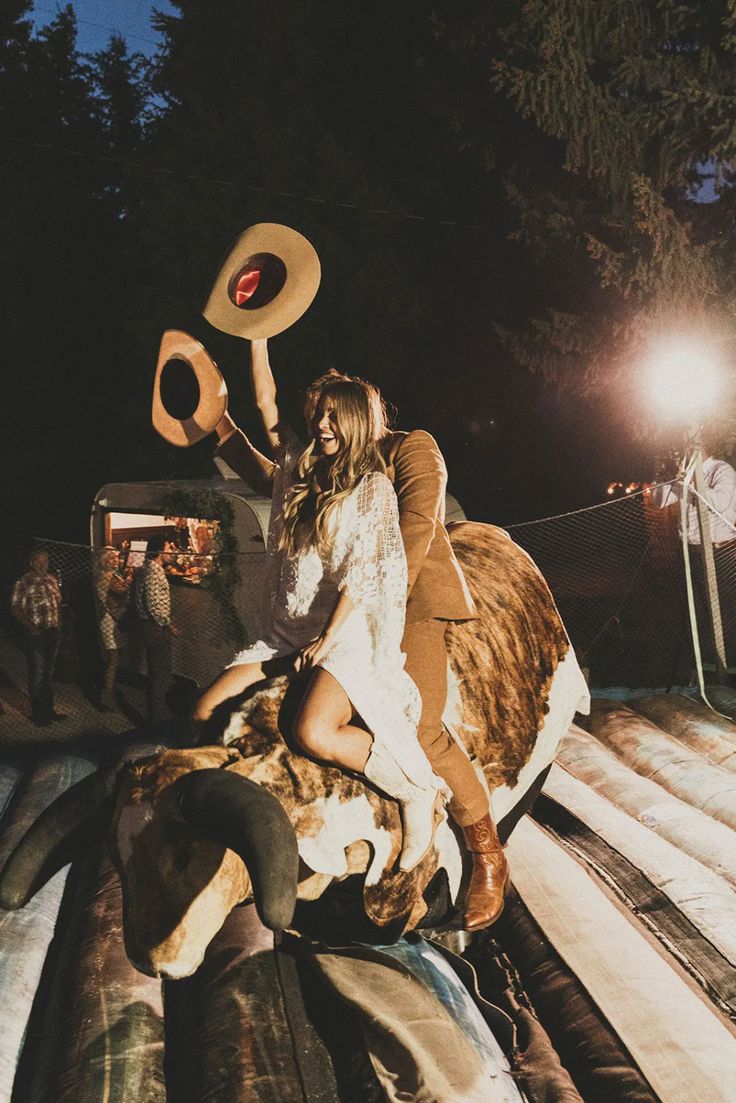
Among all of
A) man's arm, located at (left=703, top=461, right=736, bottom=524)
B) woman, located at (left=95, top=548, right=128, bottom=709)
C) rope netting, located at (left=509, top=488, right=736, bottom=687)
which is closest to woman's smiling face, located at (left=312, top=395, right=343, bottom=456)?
man's arm, located at (left=703, top=461, right=736, bottom=524)

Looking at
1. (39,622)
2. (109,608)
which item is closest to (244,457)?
(39,622)

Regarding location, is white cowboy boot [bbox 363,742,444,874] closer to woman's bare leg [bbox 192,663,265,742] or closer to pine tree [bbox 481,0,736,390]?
woman's bare leg [bbox 192,663,265,742]

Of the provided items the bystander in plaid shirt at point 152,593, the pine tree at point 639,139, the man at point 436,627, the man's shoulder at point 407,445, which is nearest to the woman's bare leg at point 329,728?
the man at point 436,627

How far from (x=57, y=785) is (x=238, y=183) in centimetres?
1181

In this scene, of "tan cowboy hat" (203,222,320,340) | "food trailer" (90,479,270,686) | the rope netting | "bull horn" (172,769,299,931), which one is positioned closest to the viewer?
"bull horn" (172,769,299,931)

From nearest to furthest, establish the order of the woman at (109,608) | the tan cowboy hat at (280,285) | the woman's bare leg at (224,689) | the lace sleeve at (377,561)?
1. the lace sleeve at (377,561)
2. the woman's bare leg at (224,689)
3. the tan cowboy hat at (280,285)
4. the woman at (109,608)

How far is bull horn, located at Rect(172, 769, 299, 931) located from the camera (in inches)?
80.8

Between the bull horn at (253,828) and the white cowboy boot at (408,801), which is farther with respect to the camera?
the white cowboy boot at (408,801)

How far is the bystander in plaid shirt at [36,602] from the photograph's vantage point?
25.6 ft

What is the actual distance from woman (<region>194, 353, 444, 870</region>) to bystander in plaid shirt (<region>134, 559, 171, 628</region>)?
497cm

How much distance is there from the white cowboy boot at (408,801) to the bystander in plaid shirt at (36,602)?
229 inches

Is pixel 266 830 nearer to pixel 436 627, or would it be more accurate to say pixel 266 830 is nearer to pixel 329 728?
pixel 329 728

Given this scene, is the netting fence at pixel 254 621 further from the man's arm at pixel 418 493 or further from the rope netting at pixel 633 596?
the man's arm at pixel 418 493

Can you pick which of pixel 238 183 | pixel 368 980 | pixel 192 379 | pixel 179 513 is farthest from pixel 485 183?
pixel 368 980
